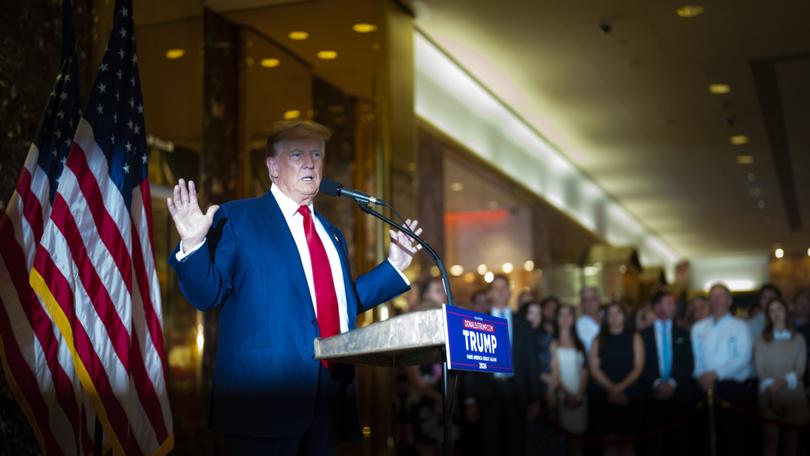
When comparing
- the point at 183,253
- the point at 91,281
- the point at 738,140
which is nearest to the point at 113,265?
the point at 91,281

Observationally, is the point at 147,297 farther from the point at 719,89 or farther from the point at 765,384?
the point at 719,89

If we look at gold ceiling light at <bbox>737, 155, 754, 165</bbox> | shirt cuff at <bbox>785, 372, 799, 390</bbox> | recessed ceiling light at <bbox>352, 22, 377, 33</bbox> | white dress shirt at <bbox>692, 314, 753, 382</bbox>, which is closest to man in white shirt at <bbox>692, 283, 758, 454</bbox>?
white dress shirt at <bbox>692, 314, 753, 382</bbox>

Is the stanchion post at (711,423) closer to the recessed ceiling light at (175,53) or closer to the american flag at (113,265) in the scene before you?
the recessed ceiling light at (175,53)

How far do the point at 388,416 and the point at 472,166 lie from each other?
400 centimetres

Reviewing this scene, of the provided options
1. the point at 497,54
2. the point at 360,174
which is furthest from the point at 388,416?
the point at 497,54

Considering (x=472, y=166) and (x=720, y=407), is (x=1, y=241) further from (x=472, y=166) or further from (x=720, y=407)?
(x=472, y=166)

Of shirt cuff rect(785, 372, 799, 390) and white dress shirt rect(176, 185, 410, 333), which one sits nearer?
white dress shirt rect(176, 185, 410, 333)

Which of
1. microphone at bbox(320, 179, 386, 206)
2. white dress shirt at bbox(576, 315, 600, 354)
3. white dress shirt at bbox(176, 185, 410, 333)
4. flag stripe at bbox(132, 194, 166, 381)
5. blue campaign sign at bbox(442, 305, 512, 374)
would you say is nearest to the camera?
blue campaign sign at bbox(442, 305, 512, 374)

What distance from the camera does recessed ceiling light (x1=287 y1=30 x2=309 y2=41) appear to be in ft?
25.8

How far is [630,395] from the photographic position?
8.18m

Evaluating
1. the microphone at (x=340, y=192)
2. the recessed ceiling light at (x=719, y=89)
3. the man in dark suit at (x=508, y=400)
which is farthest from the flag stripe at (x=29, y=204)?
the recessed ceiling light at (x=719, y=89)

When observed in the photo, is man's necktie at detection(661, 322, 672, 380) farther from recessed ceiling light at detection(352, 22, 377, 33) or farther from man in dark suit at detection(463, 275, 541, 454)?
recessed ceiling light at detection(352, 22, 377, 33)

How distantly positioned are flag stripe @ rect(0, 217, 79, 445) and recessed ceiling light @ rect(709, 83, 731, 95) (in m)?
8.18

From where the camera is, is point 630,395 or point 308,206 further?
point 630,395
